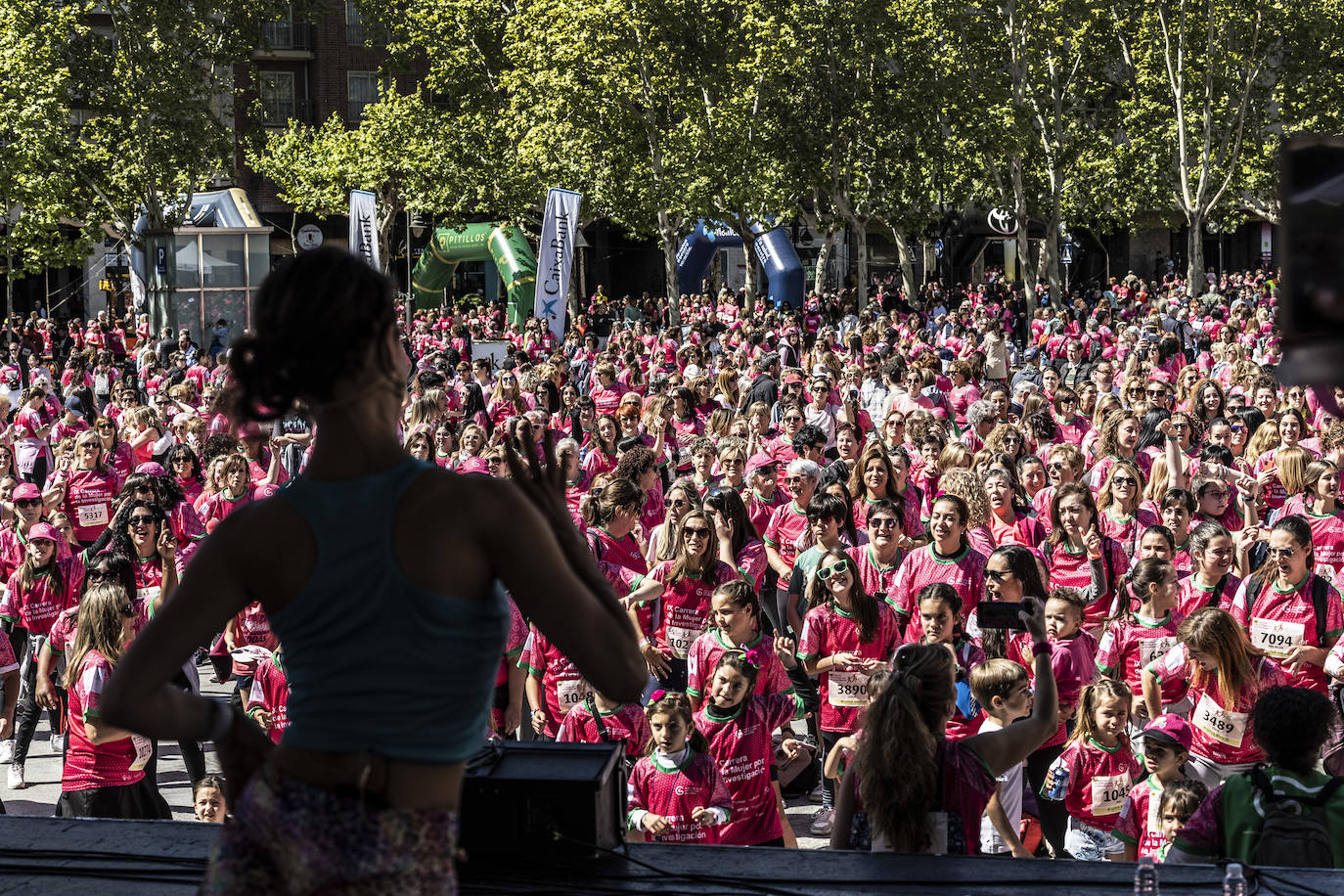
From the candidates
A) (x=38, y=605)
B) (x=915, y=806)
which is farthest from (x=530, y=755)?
(x=38, y=605)

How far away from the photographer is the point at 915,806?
4.32 m

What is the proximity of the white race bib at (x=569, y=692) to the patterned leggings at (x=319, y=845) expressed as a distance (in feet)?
15.8

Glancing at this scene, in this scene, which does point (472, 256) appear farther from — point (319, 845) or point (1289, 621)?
point (319, 845)

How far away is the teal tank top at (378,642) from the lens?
2.24m

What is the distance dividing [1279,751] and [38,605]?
668 cm

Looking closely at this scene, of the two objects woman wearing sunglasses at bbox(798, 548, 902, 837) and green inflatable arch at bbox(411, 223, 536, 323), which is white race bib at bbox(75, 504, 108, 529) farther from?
green inflatable arch at bbox(411, 223, 536, 323)

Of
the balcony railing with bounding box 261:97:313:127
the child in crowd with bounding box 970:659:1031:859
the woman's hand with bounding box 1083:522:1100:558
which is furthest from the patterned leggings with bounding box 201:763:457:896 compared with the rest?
the balcony railing with bounding box 261:97:313:127

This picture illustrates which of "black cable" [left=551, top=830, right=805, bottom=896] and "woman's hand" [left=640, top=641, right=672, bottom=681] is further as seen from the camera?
"woman's hand" [left=640, top=641, right=672, bottom=681]

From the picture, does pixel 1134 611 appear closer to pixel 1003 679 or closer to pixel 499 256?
pixel 1003 679

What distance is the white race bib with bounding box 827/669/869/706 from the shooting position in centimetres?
702

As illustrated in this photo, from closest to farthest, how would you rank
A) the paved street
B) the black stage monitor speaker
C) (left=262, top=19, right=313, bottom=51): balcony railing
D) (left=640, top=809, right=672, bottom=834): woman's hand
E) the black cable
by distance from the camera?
1. the black cable
2. the black stage monitor speaker
3. (left=640, top=809, right=672, bottom=834): woman's hand
4. the paved street
5. (left=262, top=19, right=313, bottom=51): balcony railing

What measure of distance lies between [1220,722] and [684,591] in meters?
2.67

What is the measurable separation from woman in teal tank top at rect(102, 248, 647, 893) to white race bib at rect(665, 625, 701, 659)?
5415 millimetres

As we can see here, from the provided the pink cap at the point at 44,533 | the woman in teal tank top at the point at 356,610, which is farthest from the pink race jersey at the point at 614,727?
the woman in teal tank top at the point at 356,610
